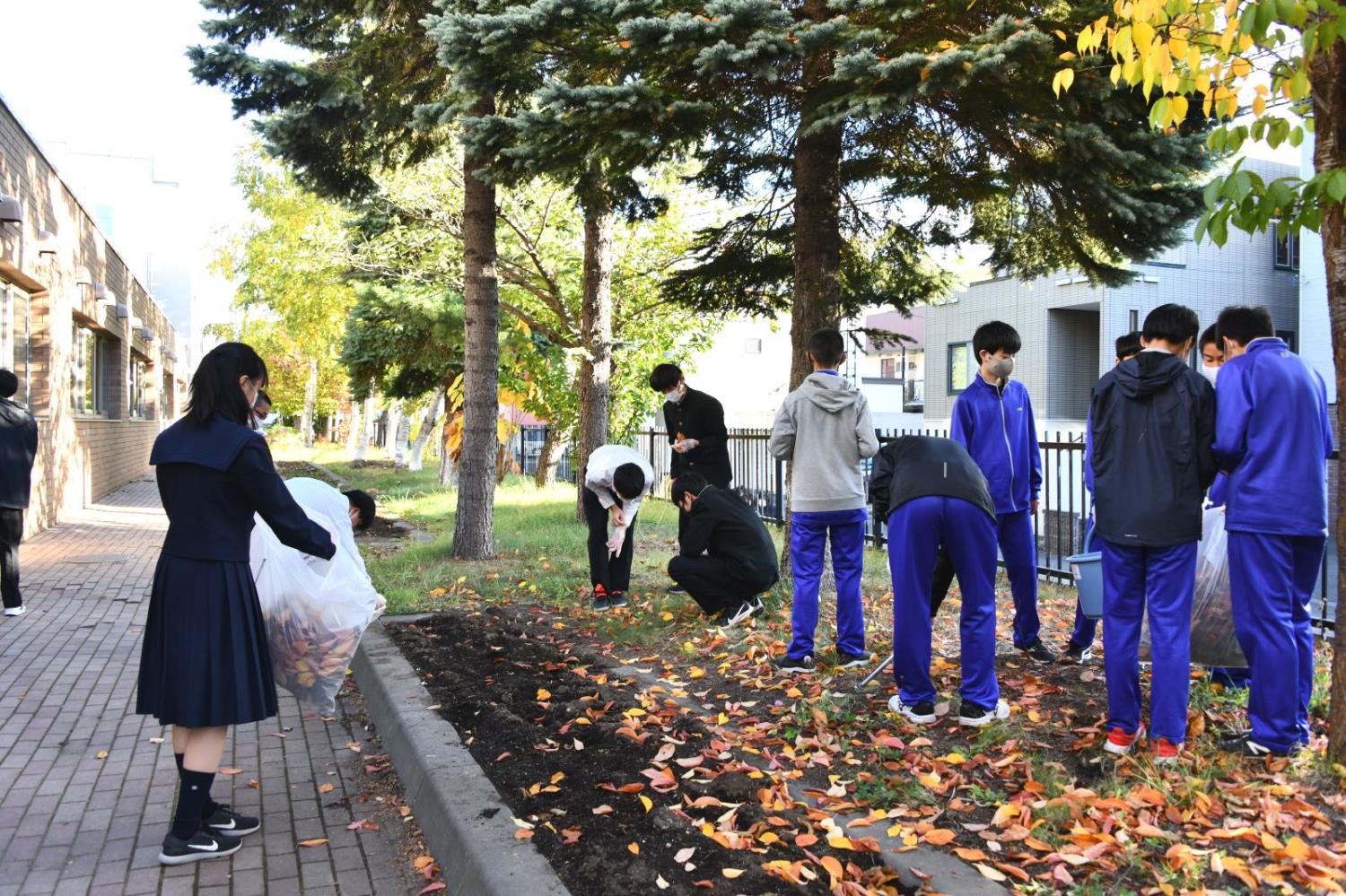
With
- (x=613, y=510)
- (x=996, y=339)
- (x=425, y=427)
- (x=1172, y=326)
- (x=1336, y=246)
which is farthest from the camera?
(x=425, y=427)

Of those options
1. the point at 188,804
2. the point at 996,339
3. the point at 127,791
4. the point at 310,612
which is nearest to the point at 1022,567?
the point at 996,339

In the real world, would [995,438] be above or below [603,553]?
above

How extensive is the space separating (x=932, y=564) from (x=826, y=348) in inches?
61.2

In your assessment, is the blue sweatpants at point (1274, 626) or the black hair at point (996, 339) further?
the black hair at point (996, 339)

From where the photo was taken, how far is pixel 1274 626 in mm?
3883

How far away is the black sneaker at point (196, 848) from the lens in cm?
374

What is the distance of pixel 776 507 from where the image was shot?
1423cm

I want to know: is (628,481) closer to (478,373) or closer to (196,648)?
(478,373)

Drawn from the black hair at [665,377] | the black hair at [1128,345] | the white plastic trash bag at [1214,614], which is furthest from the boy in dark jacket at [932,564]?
the black hair at [665,377]

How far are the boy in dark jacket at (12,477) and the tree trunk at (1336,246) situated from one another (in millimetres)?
8339

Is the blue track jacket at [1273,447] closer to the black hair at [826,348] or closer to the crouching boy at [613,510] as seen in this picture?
→ the black hair at [826,348]

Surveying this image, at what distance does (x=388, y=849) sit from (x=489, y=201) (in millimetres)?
7269

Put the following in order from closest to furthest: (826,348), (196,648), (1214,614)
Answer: (196,648) → (1214,614) → (826,348)

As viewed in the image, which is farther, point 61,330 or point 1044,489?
point 61,330
